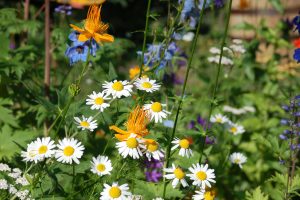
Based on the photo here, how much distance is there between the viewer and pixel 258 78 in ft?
12.7

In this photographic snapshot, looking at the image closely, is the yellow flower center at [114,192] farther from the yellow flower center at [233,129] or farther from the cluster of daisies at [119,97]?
the yellow flower center at [233,129]

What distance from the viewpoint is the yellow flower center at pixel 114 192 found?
1663 mm

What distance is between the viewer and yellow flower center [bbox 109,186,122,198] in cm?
166

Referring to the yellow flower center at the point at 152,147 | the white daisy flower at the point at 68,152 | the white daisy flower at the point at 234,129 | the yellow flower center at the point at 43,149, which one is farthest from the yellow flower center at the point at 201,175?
the white daisy flower at the point at 234,129

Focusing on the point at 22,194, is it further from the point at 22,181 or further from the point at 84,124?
the point at 84,124

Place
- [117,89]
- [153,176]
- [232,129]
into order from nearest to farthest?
[117,89], [153,176], [232,129]

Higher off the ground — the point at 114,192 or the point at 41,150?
the point at 41,150

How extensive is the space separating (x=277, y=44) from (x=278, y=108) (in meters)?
0.61

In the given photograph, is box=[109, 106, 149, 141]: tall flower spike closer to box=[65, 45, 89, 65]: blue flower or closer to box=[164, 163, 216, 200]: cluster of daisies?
box=[164, 163, 216, 200]: cluster of daisies

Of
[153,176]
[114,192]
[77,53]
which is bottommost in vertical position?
[114,192]

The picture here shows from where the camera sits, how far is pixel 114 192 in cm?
166

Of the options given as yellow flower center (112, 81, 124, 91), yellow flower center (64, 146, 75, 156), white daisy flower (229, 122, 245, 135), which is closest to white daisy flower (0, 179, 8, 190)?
yellow flower center (64, 146, 75, 156)

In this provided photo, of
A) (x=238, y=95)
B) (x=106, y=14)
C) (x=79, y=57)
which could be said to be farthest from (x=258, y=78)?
(x=106, y=14)

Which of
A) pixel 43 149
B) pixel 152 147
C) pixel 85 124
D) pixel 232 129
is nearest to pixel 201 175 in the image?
pixel 152 147
